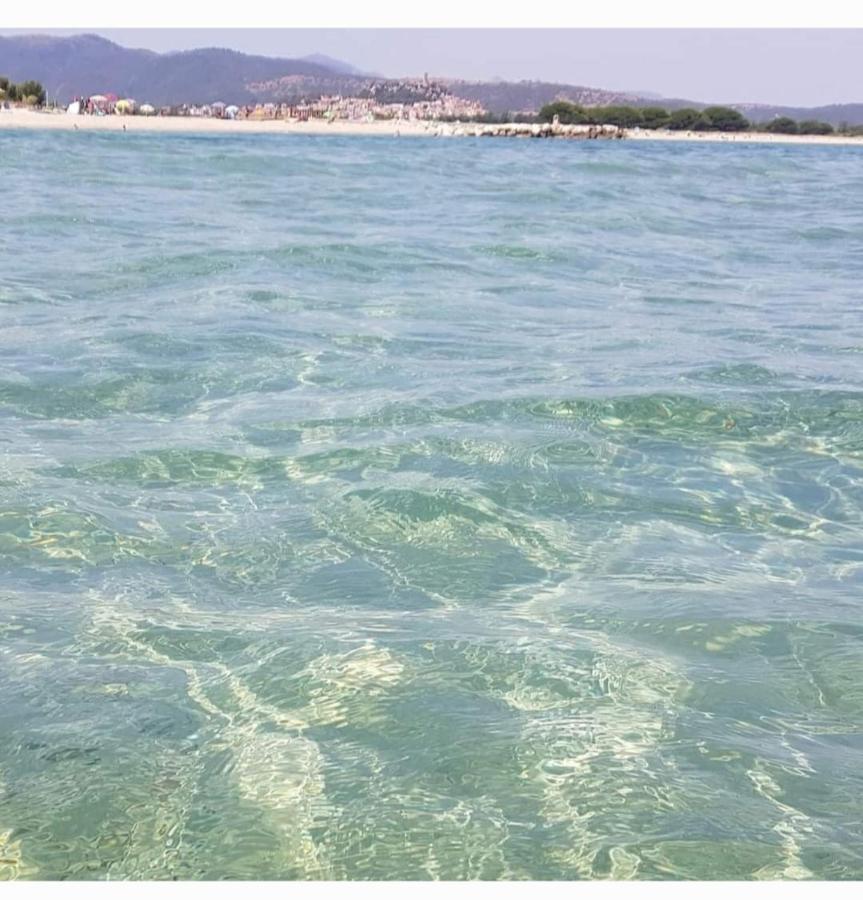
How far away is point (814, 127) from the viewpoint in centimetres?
11581

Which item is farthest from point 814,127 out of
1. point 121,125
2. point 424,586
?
point 424,586

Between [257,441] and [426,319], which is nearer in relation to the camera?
[257,441]

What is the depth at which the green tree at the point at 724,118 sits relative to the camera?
11100cm

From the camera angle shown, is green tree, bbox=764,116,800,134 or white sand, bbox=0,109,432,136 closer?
white sand, bbox=0,109,432,136

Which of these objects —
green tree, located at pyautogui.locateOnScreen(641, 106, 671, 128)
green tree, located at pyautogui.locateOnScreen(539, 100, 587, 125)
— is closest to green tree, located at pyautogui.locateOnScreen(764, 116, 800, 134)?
green tree, located at pyautogui.locateOnScreen(641, 106, 671, 128)

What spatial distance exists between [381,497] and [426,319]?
4518mm

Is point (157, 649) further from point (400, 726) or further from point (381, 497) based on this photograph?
point (381, 497)

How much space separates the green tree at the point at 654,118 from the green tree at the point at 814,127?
14.1 metres

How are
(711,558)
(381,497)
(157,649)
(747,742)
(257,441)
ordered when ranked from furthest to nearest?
(257,441) → (381,497) → (711,558) → (157,649) → (747,742)

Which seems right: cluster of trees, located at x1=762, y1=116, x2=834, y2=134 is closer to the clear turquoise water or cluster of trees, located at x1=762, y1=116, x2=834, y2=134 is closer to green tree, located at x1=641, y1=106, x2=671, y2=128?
green tree, located at x1=641, y1=106, x2=671, y2=128

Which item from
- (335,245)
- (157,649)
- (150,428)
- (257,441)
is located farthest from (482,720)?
(335,245)

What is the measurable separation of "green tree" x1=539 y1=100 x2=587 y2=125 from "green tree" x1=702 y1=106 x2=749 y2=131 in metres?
12.1

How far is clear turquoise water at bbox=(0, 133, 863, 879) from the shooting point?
2.80 meters

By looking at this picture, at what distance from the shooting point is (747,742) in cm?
321
